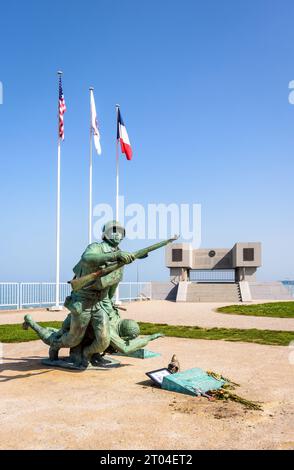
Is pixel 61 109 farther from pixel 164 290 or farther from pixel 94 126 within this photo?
pixel 164 290

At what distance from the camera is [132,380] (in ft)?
20.7

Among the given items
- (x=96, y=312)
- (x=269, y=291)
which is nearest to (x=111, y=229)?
(x=96, y=312)

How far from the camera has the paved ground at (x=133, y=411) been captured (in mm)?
3877

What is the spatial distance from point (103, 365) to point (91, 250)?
6.78ft

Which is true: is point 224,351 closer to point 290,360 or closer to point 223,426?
point 290,360

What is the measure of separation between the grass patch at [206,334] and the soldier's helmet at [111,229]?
5.08 m

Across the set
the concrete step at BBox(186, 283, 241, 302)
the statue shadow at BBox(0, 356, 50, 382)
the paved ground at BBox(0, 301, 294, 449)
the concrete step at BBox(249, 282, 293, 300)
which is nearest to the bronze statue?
the statue shadow at BBox(0, 356, 50, 382)

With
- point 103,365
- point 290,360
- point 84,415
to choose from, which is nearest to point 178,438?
point 84,415

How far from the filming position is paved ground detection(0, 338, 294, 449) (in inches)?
153

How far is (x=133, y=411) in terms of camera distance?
4.79 metres

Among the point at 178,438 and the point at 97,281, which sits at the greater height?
the point at 97,281

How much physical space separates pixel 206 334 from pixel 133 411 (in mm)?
7117

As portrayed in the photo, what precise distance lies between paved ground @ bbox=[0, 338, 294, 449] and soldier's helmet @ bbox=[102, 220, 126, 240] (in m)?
2.16
